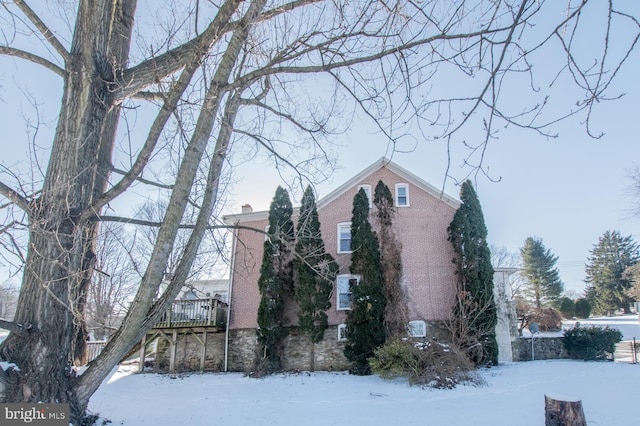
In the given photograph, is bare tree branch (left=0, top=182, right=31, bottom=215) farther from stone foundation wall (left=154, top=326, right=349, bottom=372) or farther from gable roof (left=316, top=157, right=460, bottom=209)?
gable roof (left=316, top=157, right=460, bottom=209)

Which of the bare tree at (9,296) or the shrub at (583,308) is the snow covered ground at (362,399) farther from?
the shrub at (583,308)

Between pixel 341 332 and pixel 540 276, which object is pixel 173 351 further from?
pixel 540 276

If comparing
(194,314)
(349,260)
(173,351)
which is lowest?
(173,351)

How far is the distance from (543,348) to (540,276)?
22.6 m

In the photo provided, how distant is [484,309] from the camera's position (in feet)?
48.0

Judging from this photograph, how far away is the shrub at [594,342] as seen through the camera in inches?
664

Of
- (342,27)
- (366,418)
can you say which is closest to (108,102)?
(342,27)

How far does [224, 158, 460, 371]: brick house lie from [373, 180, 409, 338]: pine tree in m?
0.88

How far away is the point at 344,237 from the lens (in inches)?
680

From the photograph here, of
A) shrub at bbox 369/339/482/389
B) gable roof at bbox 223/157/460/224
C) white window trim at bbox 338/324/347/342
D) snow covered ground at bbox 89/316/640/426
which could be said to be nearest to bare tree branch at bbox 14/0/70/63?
snow covered ground at bbox 89/316/640/426

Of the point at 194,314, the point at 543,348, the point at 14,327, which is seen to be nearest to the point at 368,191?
the point at 194,314

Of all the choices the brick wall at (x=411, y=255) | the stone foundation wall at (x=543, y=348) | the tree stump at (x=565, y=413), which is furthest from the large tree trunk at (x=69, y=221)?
the stone foundation wall at (x=543, y=348)

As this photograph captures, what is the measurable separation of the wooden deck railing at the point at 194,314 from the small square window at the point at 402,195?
8689mm

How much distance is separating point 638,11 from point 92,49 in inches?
193
